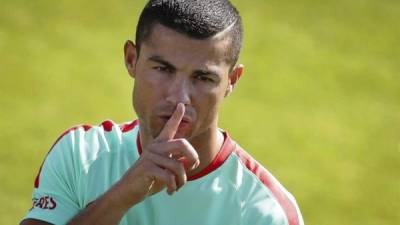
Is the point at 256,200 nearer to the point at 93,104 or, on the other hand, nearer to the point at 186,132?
the point at 186,132

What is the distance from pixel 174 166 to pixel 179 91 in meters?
0.44

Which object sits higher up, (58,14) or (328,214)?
(58,14)

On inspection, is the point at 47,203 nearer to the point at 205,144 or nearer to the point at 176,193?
the point at 176,193

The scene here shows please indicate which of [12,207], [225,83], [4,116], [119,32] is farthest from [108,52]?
[225,83]

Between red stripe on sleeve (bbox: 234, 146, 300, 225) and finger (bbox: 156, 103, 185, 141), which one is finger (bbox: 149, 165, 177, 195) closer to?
finger (bbox: 156, 103, 185, 141)

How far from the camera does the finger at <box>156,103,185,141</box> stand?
161 inches

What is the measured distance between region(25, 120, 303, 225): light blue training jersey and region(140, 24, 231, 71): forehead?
0.52 meters

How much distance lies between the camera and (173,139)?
13.3ft

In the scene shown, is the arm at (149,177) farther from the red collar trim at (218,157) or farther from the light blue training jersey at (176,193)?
the red collar trim at (218,157)

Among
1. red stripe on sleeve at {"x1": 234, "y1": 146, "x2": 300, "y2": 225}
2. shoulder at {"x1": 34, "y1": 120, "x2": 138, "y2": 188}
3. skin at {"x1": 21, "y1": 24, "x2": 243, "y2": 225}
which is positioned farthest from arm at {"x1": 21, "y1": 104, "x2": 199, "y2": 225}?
red stripe on sleeve at {"x1": 234, "y1": 146, "x2": 300, "y2": 225}

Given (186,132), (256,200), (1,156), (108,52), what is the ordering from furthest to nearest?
(108,52) → (1,156) → (256,200) → (186,132)

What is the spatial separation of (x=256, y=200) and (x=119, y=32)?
521 cm

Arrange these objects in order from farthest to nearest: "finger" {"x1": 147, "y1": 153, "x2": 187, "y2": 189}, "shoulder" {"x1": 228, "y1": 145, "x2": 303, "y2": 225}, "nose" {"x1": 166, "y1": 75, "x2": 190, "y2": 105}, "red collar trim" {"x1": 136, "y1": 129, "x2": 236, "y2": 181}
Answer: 1. "red collar trim" {"x1": 136, "y1": 129, "x2": 236, "y2": 181}
2. "shoulder" {"x1": 228, "y1": 145, "x2": 303, "y2": 225}
3. "nose" {"x1": 166, "y1": 75, "x2": 190, "y2": 105}
4. "finger" {"x1": 147, "y1": 153, "x2": 187, "y2": 189}

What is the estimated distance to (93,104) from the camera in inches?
340
